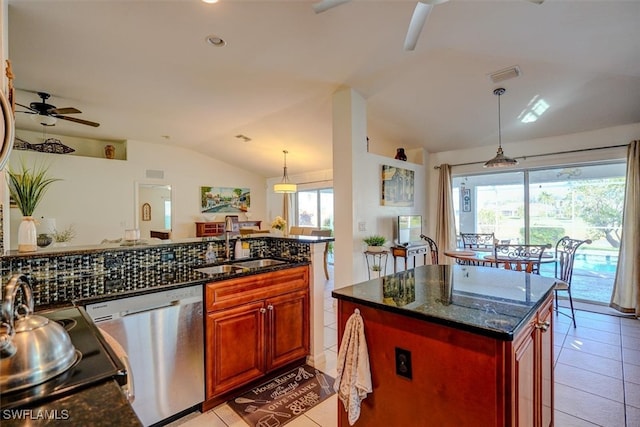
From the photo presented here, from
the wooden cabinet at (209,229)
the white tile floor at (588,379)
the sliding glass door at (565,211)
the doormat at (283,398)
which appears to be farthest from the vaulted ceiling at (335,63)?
the doormat at (283,398)

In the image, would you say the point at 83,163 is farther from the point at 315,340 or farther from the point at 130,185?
the point at 315,340

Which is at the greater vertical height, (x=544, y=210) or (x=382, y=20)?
(x=382, y=20)

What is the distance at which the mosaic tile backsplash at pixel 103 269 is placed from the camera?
176 centimetres

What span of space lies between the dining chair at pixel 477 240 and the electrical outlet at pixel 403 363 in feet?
14.2

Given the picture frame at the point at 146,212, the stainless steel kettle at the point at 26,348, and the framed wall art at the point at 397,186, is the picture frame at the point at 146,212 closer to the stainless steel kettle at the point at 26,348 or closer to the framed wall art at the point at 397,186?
the framed wall art at the point at 397,186

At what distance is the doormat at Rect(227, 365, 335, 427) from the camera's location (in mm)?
2035

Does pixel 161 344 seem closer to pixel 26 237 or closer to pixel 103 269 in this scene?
pixel 103 269

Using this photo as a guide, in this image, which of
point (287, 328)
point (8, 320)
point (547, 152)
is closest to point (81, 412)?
point (8, 320)

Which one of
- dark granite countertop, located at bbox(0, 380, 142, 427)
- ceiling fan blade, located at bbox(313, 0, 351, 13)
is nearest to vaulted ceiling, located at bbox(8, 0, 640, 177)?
ceiling fan blade, located at bbox(313, 0, 351, 13)

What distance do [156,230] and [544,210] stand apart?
25.4 feet

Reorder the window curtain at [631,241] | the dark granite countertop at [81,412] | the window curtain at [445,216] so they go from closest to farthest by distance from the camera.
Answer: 1. the dark granite countertop at [81,412]
2. the window curtain at [631,241]
3. the window curtain at [445,216]

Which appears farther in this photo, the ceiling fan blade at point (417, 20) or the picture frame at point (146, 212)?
the picture frame at point (146, 212)

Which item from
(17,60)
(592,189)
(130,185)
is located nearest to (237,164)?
(130,185)

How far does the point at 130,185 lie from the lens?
632 cm
